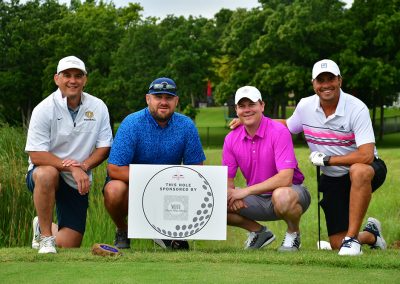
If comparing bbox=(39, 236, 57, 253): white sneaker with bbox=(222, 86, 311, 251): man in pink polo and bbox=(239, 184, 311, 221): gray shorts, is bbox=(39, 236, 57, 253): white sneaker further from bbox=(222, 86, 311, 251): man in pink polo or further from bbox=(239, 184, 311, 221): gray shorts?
bbox=(239, 184, 311, 221): gray shorts

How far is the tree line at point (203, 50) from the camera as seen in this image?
132 ft

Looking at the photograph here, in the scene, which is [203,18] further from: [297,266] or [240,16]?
[297,266]

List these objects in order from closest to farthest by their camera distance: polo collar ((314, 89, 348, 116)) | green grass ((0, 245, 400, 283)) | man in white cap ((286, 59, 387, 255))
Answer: green grass ((0, 245, 400, 283)) < man in white cap ((286, 59, 387, 255)) < polo collar ((314, 89, 348, 116))

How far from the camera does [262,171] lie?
7.24 metres

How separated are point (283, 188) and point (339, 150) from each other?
67cm

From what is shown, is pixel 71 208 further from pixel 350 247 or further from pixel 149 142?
pixel 350 247

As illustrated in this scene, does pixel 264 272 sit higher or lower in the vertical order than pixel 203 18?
lower

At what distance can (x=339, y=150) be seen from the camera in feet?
23.9

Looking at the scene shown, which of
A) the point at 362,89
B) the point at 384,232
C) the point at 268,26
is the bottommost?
the point at 384,232

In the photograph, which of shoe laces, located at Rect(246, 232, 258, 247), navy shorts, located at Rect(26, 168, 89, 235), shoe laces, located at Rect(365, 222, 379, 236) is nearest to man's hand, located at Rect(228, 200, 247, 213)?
shoe laces, located at Rect(246, 232, 258, 247)

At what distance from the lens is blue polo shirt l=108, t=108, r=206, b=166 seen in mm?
7098

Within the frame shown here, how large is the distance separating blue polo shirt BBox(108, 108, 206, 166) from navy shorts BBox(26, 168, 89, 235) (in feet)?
2.72

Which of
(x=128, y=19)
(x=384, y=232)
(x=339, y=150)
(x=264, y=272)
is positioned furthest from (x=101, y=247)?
Result: (x=128, y=19)

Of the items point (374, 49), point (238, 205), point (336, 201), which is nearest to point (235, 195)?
point (238, 205)
